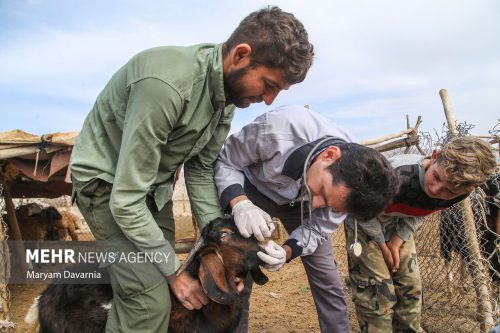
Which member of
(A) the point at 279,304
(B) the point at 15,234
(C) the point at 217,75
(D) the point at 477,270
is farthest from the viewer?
(B) the point at 15,234

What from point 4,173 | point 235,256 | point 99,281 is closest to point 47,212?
point 4,173

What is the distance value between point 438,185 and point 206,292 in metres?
1.84

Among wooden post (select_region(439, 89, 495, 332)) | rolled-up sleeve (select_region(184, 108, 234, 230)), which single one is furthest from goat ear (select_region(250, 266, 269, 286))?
wooden post (select_region(439, 89, 495, 332))

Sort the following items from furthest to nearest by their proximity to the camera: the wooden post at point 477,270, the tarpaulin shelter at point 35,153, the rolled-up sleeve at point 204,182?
the tarpaulin shelter at point 35,153
the wooden post at point 477,270
the rolled-up sleeve at point 204,182

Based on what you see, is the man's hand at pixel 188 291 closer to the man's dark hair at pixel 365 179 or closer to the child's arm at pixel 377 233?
the man's dark hair at pixel 365 179

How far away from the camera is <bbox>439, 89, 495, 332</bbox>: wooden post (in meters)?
3.62

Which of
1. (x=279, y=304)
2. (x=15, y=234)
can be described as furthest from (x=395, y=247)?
(x=15, y=234)

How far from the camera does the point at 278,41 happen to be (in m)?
1.91

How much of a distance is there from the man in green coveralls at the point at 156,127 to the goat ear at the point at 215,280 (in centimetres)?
15

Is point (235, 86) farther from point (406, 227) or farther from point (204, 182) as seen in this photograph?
point (406, 227)

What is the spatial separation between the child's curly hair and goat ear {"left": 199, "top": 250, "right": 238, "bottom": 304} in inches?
66.9

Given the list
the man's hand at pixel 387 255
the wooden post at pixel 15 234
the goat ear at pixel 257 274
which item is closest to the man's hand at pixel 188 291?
the goat ear at pixel 257 274

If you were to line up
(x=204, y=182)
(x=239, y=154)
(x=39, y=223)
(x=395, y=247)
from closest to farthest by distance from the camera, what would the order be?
(x=204, y=182), (x=239, y=154), (x=395, y=247), (x=39, y=223)

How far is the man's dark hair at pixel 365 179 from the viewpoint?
2143 mm
